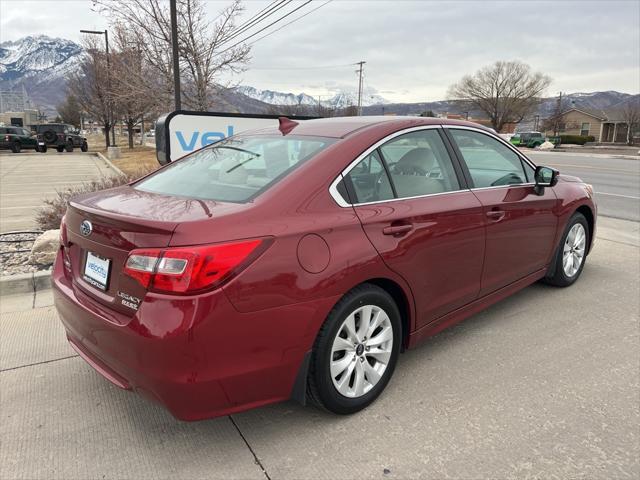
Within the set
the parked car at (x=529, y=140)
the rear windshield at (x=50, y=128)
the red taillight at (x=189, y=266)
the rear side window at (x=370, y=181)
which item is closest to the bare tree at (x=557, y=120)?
the parked car at (x=529, y=140)

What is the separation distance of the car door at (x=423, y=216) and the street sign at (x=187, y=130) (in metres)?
3.32

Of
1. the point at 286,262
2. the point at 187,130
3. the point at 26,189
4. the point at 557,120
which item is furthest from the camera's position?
the point at 557,120

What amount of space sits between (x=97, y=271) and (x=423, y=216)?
71.1 inches

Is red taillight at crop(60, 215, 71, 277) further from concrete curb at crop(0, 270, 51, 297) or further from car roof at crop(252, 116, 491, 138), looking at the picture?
concrete curb at crop(0, 270, 51, 297)

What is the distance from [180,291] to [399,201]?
1.41 metres

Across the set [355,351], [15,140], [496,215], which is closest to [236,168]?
[355,351]

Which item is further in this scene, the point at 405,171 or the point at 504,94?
the point at 504,94

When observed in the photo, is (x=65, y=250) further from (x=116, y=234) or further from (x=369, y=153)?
(x=369, y=153)

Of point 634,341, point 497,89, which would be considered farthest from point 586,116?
point 634,341

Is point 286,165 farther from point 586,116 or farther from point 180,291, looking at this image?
point 586,116

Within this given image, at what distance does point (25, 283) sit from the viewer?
15.5ft

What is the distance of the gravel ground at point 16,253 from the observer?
5.22 m

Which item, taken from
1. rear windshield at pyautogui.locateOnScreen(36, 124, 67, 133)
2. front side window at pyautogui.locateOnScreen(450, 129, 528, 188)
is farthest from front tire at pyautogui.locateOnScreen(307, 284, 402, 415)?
rear windshield at pyautogui.locateOnScreen(36, 124, 67, 133)

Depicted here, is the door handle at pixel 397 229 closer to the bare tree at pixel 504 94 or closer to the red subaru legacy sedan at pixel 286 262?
the red subaru legacy sedan at pixel 286 262
